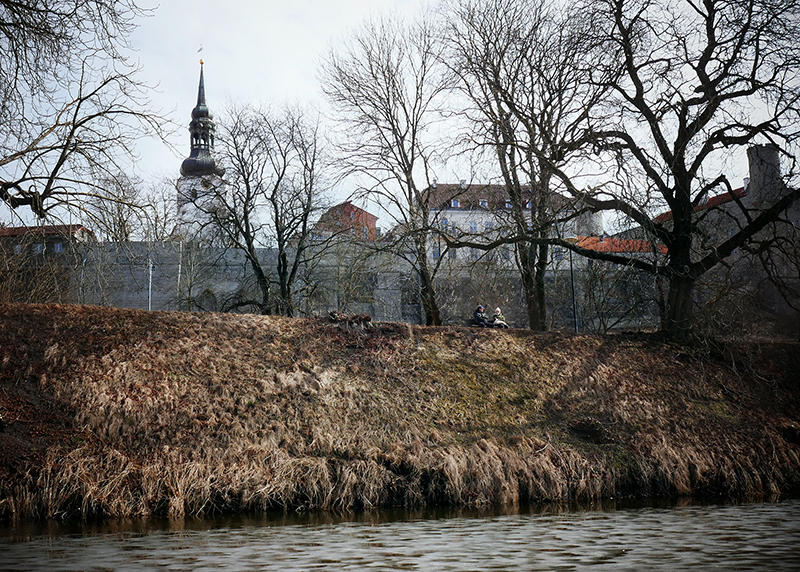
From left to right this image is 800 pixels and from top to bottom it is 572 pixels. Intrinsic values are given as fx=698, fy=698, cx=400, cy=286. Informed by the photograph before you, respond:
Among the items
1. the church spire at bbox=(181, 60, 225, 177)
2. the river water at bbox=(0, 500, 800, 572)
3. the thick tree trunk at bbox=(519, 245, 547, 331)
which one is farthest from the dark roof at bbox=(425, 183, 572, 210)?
the church spire at bbox=(181, 60, 225, 177)

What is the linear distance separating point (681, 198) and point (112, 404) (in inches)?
511

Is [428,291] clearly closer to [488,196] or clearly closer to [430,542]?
[488,196]

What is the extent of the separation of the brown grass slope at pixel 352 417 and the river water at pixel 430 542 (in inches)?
38.6

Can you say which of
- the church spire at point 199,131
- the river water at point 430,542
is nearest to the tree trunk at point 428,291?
the river water at point 430,542

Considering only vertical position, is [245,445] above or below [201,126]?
below

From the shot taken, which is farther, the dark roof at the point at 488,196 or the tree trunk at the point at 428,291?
the tree trunk at the point at 428,291

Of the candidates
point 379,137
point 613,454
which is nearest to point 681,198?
point 613,454

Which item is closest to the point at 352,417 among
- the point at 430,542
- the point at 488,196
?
the point at 430,542

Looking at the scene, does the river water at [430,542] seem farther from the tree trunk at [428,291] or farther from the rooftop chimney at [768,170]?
the tree trunk at [428,291]

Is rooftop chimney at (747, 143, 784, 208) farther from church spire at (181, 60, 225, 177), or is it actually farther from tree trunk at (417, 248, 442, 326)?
church spire at (181, 60, 225, 177)

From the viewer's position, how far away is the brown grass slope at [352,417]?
10.1 metres

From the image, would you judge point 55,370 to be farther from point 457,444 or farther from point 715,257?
point 715,257

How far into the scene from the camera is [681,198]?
16.4 m

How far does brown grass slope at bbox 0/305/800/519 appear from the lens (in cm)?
1010
